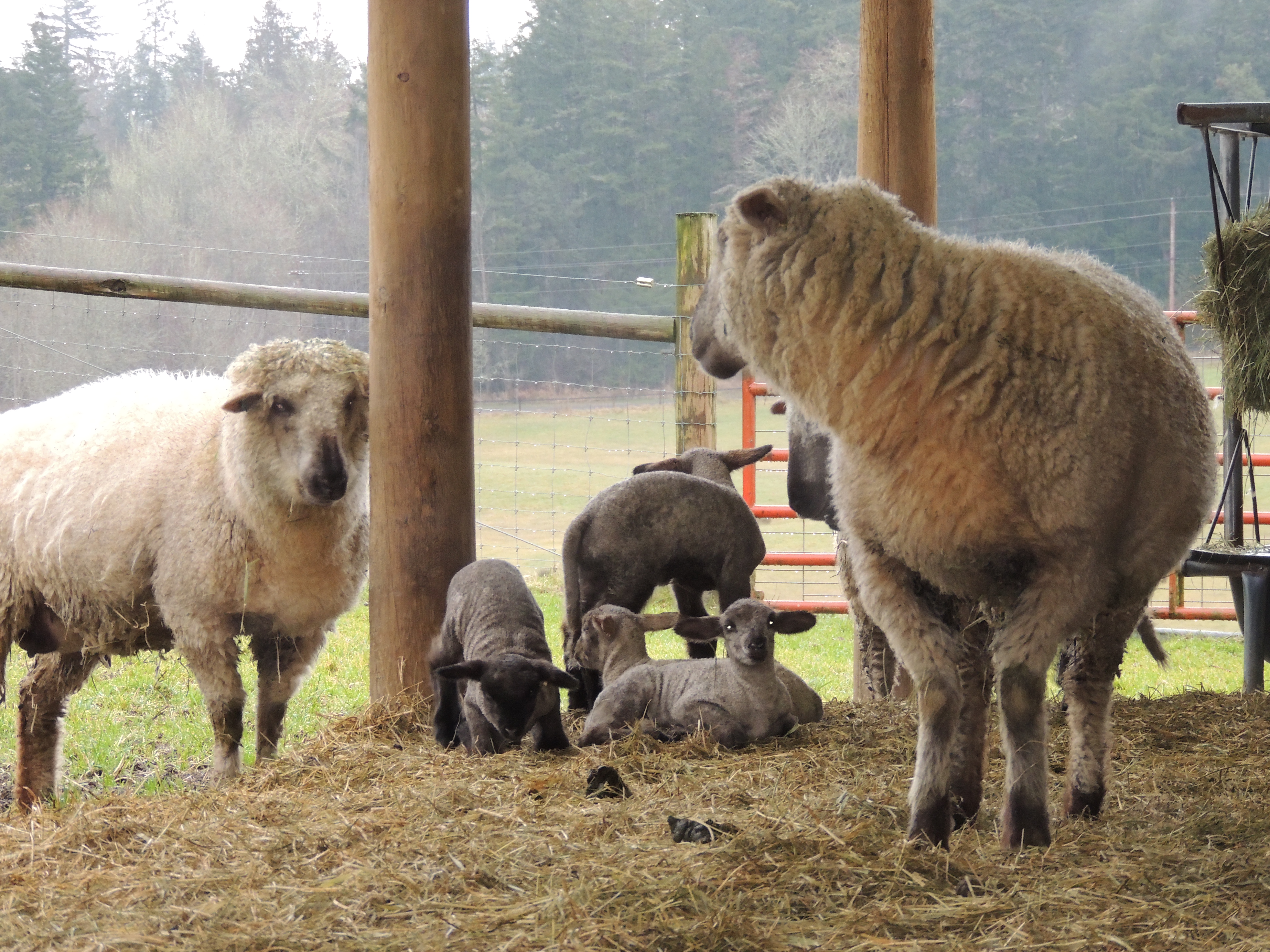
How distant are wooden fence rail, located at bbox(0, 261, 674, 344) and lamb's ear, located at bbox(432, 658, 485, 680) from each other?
2.23 meters

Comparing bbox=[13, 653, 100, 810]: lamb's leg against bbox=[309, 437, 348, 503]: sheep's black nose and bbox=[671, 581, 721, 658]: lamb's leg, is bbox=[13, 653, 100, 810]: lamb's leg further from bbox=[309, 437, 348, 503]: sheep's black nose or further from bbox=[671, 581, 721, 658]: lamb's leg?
bbox=[671, 581, 721, 658]: lamb's leg

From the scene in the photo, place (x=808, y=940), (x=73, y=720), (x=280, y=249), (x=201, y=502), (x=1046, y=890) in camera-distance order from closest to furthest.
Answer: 1. (x=808, y=940)
2. (x=1046, y=890)
3. (x=201, y=502)
4. (x=73, y=720)
5. (x=280, y=249)

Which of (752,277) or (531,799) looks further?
(531,799)

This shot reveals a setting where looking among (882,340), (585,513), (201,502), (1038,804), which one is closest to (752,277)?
(882,340)

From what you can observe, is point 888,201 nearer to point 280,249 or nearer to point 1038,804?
point 1038,804

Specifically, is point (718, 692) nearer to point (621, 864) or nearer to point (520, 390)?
point (621, 864)

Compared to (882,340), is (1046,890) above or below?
below

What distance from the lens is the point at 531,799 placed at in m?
3.42

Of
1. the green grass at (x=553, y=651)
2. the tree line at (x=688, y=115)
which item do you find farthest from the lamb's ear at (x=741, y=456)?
the tree line at (x=688, y=115)

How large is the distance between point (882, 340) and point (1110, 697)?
128 centimetres

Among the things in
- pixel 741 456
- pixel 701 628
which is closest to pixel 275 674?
pixel 701 628

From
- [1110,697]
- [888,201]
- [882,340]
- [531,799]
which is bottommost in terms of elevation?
[531,799]

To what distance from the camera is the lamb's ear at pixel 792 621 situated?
4.21 meters

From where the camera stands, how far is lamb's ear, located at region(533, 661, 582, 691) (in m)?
3.97
